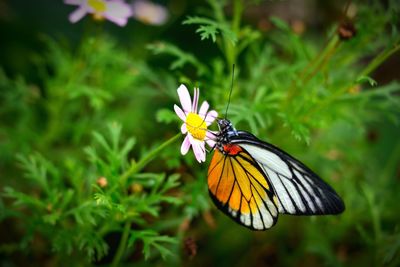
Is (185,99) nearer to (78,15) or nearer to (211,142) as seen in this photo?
(211,142)

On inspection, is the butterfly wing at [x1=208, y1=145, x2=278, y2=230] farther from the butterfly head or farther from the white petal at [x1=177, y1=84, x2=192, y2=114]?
the white petal at [x1=177, y1=84, x2=192, y2=114]

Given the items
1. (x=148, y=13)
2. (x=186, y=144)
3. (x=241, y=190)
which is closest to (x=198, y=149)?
(x=186, y=144)

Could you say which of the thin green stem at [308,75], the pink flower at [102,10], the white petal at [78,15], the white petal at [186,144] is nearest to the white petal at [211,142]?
the white petal at [186,144]

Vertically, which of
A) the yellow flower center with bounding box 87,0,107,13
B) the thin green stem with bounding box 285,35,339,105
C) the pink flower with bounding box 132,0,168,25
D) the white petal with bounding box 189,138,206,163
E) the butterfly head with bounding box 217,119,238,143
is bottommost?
the white petal with bounding box 189,138,206,163

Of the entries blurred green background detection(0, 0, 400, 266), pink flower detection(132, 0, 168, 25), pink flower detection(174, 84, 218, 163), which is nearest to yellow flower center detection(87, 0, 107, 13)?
blurred green background detection(0, 0, 400, 266)

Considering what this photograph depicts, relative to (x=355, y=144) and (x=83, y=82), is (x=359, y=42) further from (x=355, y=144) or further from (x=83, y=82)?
(x=83, y=82)

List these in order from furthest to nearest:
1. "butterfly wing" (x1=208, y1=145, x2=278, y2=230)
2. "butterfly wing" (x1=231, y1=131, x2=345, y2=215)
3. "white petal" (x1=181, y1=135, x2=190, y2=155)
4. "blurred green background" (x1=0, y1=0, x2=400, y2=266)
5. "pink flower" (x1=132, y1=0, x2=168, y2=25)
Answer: "pink flower" (x1=132, y1=0, x2=168, y2=25) → "blurred green background" (x1=0, y1=0, x2=400, y2=266) → "butterfly wing" (x1=208, y1=145, x2=278, y2=230) → "butterfly wing" (x1=231, y1=131, x2=345, y2=215) → "white petal" (x1=181, y1=135, x2=190, y2=155)

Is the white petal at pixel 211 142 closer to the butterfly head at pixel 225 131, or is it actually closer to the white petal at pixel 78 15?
the butterfly head at pixel 225 131
